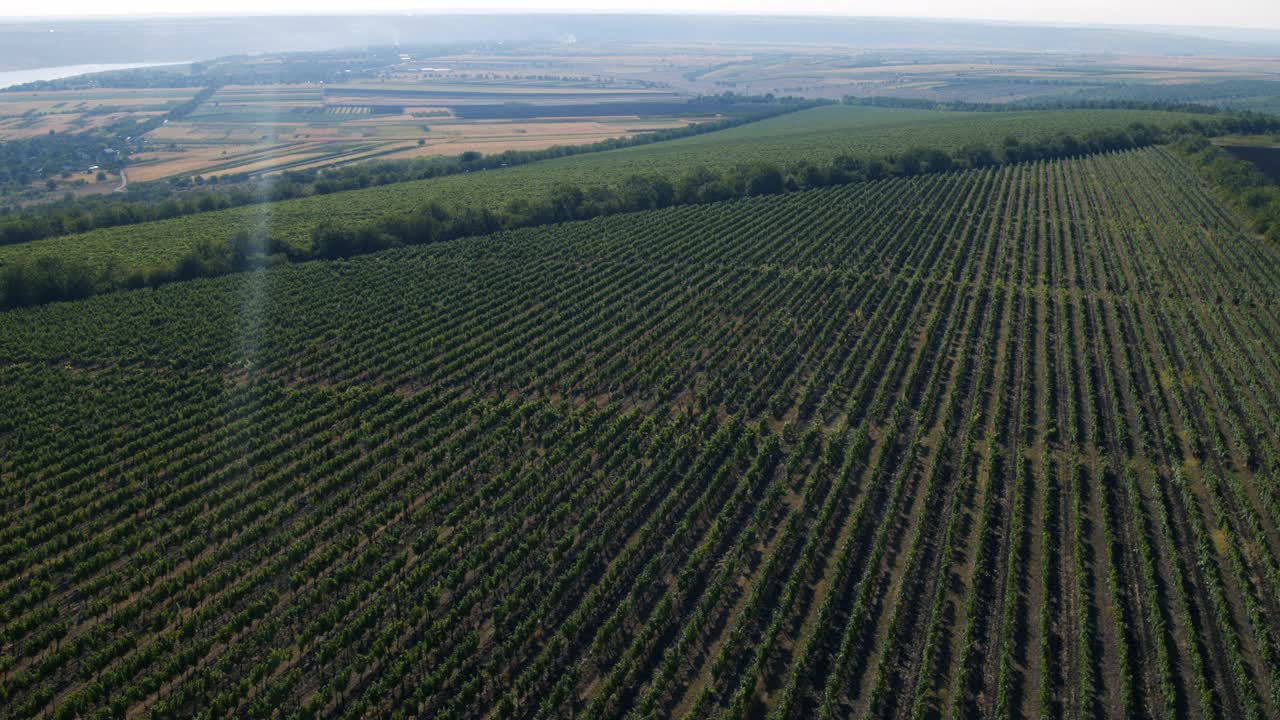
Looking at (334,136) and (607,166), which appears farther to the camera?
(334,136)

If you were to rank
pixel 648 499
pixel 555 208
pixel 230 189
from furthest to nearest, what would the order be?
pixel 230 189 → pixel 555 208 → pixel 648 499

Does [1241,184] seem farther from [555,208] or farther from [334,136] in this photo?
[334,136]

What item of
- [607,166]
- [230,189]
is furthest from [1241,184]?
[230,189]

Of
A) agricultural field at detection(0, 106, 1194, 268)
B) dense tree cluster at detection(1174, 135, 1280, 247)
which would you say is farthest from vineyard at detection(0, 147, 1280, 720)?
dense tree cluster at detection(1174, 135, 1280, 247)

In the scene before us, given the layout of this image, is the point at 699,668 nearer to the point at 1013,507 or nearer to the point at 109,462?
the point at 1013,507

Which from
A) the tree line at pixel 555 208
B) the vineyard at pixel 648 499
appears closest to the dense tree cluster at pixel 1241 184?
the tree line at pixel 555 208

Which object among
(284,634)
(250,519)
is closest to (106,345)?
(250,519)

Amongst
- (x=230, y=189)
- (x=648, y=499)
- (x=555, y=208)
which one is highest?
(x=555, y=208)
